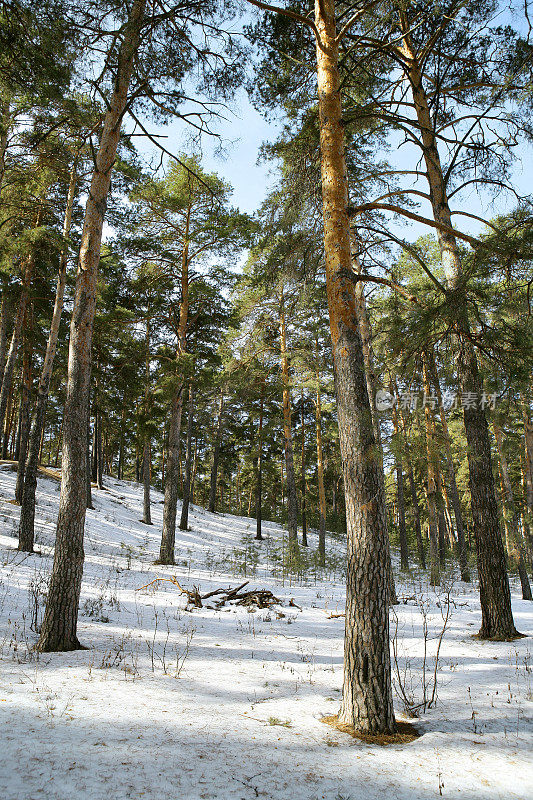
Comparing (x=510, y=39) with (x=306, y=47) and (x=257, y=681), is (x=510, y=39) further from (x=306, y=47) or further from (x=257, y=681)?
(x=257, y=681)

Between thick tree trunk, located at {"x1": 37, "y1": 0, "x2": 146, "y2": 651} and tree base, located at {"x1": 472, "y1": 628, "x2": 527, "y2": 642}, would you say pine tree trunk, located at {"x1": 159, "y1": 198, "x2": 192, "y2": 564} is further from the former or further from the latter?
tree base, located at {"x1": 472, "y1": 628, "x2": 527, "y2": 642}

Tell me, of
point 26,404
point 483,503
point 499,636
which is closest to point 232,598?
point 499,636

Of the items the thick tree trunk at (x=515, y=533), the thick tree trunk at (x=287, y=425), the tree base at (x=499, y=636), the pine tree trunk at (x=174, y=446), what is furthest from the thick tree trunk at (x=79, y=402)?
the thick tree trunk at (x=287, y=425)

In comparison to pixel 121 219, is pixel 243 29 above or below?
below

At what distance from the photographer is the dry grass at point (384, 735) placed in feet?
10.6

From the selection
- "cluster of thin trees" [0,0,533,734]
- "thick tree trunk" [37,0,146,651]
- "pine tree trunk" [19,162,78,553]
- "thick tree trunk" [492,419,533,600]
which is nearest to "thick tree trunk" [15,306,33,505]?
"cluster of thin trees" [0,0,533,734]

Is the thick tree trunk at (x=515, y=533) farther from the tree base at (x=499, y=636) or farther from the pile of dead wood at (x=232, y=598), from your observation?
the pile of dead wood at (x=232, y=598)

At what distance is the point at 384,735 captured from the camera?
3.29 meters

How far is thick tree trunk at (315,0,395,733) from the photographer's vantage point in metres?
3.41

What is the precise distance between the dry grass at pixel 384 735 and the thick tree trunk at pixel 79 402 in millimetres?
3174

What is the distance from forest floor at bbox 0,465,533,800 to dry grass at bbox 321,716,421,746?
0.09 metres

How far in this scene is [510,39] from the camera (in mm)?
6570

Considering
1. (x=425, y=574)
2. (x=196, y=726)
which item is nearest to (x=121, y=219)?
(x=196, y=726)

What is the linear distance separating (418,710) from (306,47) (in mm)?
8319
